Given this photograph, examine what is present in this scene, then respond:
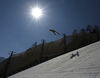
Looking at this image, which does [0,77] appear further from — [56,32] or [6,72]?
[56,32]

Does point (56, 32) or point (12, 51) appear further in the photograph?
point (12, 51)

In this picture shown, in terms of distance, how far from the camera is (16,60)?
17359mm

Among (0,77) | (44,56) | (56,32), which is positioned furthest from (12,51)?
(56,32)

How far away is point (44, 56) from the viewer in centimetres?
1347

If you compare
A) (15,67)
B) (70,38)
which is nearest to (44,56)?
(15,67)

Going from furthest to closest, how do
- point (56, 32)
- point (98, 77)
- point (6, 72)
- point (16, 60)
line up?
point (16, 60) < point (6, 72) < point (56, 32) < point (98, 77)

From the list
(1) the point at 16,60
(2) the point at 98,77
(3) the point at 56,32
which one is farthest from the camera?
(1) the point at 16,60

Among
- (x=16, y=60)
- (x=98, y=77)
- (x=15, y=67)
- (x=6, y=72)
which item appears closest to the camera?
(x=98, y=77)

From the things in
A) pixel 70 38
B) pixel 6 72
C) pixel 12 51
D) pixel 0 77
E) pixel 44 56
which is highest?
pixel 70 38

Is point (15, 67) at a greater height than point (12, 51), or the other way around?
point (12, 51)

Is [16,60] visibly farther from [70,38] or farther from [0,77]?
[70,38]

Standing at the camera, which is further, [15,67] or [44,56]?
[15,67]

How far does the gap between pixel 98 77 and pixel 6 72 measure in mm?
16437

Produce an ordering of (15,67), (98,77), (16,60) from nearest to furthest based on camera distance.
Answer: (98,77) < (15,67) < (16,60)
